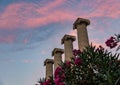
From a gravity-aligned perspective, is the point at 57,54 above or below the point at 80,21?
below

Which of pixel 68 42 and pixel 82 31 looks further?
pixel 68 42

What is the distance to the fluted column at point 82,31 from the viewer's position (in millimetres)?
14312

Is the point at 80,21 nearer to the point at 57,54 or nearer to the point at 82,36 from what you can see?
the point at 82,36

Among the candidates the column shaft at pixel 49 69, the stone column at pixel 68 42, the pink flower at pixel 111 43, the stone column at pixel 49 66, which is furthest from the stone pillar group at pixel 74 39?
the pink flower at pixel 111 43

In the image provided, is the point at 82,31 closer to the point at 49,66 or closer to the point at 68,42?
the point at 68,42

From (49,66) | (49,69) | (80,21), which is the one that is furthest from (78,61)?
(49,69)

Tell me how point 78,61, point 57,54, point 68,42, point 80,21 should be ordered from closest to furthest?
point 78,61, point 80,21, point 68,42, point 57,54

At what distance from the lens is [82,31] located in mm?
14633

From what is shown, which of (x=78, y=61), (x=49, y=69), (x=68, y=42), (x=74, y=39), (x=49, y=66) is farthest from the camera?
(x=49, y=69)

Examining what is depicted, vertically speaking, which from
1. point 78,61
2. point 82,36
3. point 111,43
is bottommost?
point 78,61

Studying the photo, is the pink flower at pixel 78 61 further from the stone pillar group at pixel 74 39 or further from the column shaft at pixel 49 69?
the column shaft at pixel 49 69

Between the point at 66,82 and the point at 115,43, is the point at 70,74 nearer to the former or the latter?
the point at 66,82

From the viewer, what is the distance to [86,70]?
5840mm

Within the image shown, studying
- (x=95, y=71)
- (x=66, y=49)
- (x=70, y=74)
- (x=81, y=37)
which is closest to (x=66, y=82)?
(x=70, y=74)
